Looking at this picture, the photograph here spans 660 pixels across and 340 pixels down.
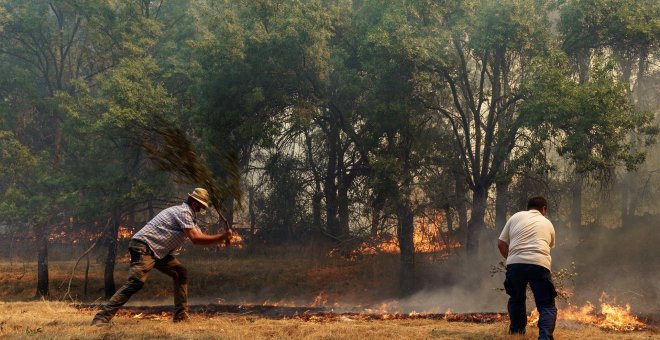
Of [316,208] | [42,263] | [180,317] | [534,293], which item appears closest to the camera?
[534,293]

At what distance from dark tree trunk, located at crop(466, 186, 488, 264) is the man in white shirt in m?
12.7

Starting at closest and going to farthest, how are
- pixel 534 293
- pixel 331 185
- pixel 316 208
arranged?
pixel 534 293 → pixel 316 208 → pixel 331 185

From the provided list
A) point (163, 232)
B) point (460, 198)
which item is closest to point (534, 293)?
point (163, 232)

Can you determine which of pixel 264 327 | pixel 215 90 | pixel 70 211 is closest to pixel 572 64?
pixel 215 90

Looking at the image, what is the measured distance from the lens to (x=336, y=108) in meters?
21.3

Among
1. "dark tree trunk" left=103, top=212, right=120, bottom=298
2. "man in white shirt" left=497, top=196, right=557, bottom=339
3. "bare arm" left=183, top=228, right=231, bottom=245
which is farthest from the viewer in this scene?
"dark tree trunk" left=103, top=212, right=120, bottom=298

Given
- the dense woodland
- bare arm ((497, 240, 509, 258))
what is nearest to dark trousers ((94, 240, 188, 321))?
bare arm ((497, 240, 509, 258))

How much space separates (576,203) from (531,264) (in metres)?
20.6

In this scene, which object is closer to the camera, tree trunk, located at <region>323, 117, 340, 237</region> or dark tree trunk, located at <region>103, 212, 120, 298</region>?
dark tree trunk, located at <region>103, 212, 120, 298</region>

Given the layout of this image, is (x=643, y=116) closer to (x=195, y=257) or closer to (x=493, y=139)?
(x=493, y=139)

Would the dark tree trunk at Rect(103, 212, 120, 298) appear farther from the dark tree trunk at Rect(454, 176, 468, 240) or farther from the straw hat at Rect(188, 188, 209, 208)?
the straw hat at Rect(188, 188, 209, 208)

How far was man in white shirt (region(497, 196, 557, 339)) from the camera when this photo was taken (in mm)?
6887

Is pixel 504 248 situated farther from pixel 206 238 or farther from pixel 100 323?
pixel 100 323

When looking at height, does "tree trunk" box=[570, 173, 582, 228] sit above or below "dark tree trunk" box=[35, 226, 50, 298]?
above
